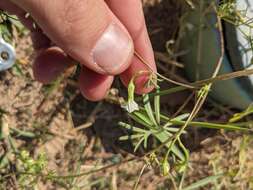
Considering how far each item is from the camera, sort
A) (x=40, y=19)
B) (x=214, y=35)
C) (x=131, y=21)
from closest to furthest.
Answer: (x=40, y=19) < (x=131, y=21) < (x=214, y=35)

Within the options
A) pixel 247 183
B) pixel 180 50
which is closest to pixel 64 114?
pixel 180 50

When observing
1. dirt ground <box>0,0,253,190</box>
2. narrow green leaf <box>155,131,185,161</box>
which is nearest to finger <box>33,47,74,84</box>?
dirt ground <box>0,0,253,190</box>

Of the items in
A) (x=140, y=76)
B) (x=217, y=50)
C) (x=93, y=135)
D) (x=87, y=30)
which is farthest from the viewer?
(x=93, y=135)

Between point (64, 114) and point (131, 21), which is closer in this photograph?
point (131, 21)

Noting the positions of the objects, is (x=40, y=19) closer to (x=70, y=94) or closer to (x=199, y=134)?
(x=70, y=94)

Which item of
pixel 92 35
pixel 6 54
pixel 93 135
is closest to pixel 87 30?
pixel 92 35

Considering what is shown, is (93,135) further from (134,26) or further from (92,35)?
(92,35)

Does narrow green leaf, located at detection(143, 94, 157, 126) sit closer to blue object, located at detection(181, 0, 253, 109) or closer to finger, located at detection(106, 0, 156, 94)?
finger, located at detection(106, 0, 156, 94)

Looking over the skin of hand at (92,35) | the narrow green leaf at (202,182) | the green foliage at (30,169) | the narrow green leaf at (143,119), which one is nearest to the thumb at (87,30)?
the skin of hand at (92,35)
